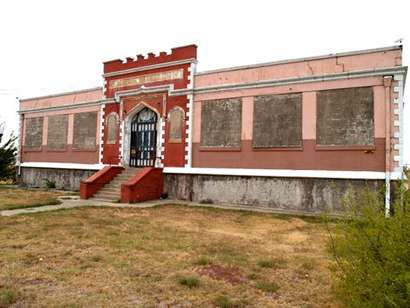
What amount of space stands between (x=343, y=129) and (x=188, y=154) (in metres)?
6.78

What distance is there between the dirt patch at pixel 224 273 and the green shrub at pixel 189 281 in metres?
0.40

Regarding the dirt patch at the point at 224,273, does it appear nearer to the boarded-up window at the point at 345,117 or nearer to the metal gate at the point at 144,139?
the boarded-up window at the point at 345,117

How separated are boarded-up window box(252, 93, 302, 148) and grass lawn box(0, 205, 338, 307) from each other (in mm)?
4479

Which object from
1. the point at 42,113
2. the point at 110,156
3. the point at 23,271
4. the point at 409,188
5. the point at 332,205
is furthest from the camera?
the point at 42,113

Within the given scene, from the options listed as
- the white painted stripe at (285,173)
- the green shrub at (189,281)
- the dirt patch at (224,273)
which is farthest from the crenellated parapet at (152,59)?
the green shrub at (189,281)

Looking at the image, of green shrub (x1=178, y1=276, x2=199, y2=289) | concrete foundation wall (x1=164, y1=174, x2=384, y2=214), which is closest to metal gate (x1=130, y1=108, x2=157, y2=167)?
concrete foundation wall (x1=164, y1=174, x2=384, y2=214)

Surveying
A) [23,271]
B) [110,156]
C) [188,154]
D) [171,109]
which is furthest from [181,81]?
[23,271]

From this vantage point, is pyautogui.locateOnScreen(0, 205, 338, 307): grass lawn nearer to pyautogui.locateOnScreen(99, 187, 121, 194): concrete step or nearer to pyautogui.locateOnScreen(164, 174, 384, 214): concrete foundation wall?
pyautogui.locateOnScreen(164, 174, 384, 214): concrete foundation wall

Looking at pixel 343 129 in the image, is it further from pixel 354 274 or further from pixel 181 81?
pixel 354 274

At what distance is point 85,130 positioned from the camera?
66.7 ft

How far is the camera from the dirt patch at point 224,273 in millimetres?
5453

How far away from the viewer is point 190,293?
480 cm

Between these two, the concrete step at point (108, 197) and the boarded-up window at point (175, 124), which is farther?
the boarded-up window at point (175, 124)

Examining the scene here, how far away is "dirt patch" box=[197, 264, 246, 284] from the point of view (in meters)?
5.45
